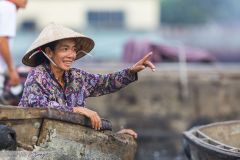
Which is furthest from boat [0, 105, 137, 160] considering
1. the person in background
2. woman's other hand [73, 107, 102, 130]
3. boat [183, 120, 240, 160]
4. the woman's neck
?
the person in background

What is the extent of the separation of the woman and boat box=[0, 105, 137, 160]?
0.40ft

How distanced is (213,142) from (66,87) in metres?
1.88

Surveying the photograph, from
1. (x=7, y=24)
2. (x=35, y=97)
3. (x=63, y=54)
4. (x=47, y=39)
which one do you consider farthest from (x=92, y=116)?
(x=7, y=24)

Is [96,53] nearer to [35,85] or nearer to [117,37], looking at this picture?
[117,37]

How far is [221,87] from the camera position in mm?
12320

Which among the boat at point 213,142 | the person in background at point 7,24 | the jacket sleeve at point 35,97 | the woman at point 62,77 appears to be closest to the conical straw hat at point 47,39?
the woman at point 62,77

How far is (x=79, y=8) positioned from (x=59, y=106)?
32.6m

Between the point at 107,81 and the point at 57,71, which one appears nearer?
the point at 57,71

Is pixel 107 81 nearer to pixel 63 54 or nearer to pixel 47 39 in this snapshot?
pixel 63 54

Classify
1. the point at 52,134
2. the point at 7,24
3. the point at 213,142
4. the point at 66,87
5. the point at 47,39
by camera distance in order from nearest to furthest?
the point at 52,134
the point at 47,39
the point at 66,87
the point at 213,142
the point at 7,24

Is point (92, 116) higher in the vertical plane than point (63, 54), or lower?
lower

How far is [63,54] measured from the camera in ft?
19.5

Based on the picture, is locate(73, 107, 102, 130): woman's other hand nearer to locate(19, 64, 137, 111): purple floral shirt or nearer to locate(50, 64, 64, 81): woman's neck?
locate(19, 64, 137, 111): purple floral shirt

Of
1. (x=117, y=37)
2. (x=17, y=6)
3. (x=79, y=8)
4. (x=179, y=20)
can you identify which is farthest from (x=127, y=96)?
(x=179, y=20)
